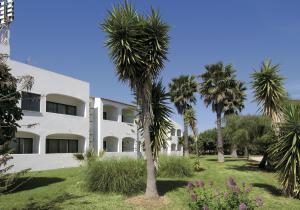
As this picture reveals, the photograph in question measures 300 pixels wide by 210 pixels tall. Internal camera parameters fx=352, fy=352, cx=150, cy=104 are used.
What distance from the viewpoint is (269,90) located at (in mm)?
15969

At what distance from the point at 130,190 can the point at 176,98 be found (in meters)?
30.8

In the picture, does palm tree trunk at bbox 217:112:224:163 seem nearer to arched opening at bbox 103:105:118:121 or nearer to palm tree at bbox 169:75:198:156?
palm tree at bbox 169:75:198:156

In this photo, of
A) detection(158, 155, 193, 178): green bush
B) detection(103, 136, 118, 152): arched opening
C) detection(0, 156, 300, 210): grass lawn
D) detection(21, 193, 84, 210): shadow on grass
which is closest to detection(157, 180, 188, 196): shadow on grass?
detection(0, 156, 300, 210): grass lawn

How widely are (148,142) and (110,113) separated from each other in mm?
28755

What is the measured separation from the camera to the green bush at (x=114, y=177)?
14250mm

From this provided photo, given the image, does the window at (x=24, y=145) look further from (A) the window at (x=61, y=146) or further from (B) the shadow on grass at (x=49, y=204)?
(B) the shadow on grass at (x=49, y=204)

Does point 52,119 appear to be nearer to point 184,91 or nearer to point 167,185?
point 167,185

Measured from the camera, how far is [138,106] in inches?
546

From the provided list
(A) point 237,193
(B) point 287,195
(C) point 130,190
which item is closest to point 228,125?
(B) point 287,195

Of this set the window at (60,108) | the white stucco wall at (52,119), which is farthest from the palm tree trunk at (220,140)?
the window at (60,108)

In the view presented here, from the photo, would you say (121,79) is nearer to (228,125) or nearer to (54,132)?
(54,132)

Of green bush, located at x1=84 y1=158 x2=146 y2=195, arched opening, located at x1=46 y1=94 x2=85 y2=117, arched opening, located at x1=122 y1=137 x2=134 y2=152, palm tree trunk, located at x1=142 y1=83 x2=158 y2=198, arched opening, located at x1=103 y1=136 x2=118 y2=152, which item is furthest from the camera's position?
arched opening, located at x1=122 y1=137 x2=134 y2=152

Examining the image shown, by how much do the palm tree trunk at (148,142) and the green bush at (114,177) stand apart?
1383mm

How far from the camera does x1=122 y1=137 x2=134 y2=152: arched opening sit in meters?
43.9
